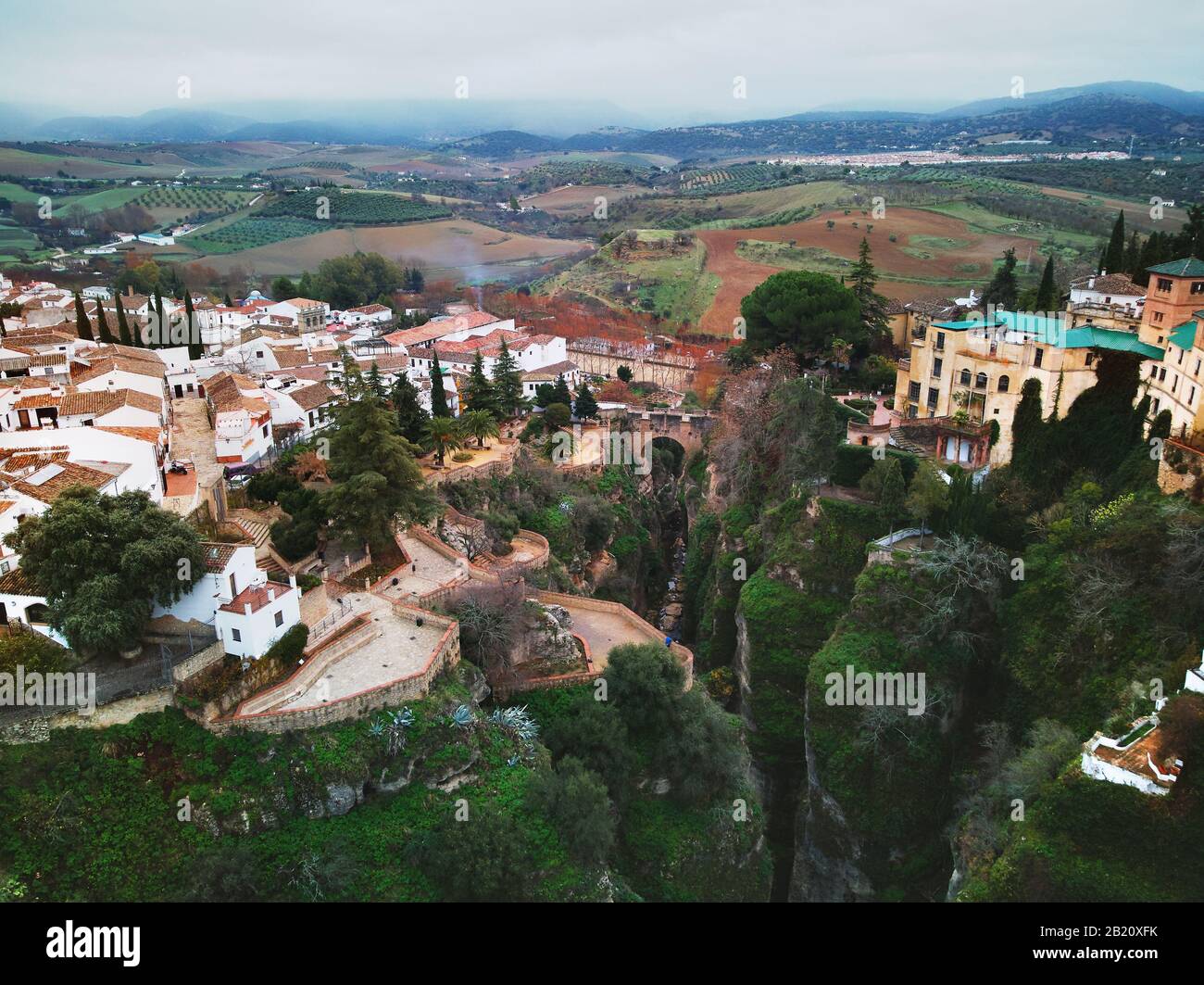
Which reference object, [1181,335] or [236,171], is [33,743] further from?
[236,171]

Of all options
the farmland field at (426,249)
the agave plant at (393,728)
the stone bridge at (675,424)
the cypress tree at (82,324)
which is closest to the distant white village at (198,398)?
the cypress tree at (82,324)

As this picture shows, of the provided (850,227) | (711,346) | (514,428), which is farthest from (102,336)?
(850,227)

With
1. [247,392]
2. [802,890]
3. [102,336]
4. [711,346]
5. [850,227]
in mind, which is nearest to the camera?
[802,890]

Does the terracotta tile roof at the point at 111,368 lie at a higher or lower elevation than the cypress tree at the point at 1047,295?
lower

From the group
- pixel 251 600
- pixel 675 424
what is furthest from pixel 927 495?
pixel 251 600

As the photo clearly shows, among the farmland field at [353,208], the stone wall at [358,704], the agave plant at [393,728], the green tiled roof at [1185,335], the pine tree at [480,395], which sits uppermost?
the farmland field at [353,208]

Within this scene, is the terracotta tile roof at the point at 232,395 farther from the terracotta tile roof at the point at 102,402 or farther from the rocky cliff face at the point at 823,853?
the rocky cliff face at the point at 823,853

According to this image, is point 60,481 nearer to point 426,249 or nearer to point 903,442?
point 903,442
